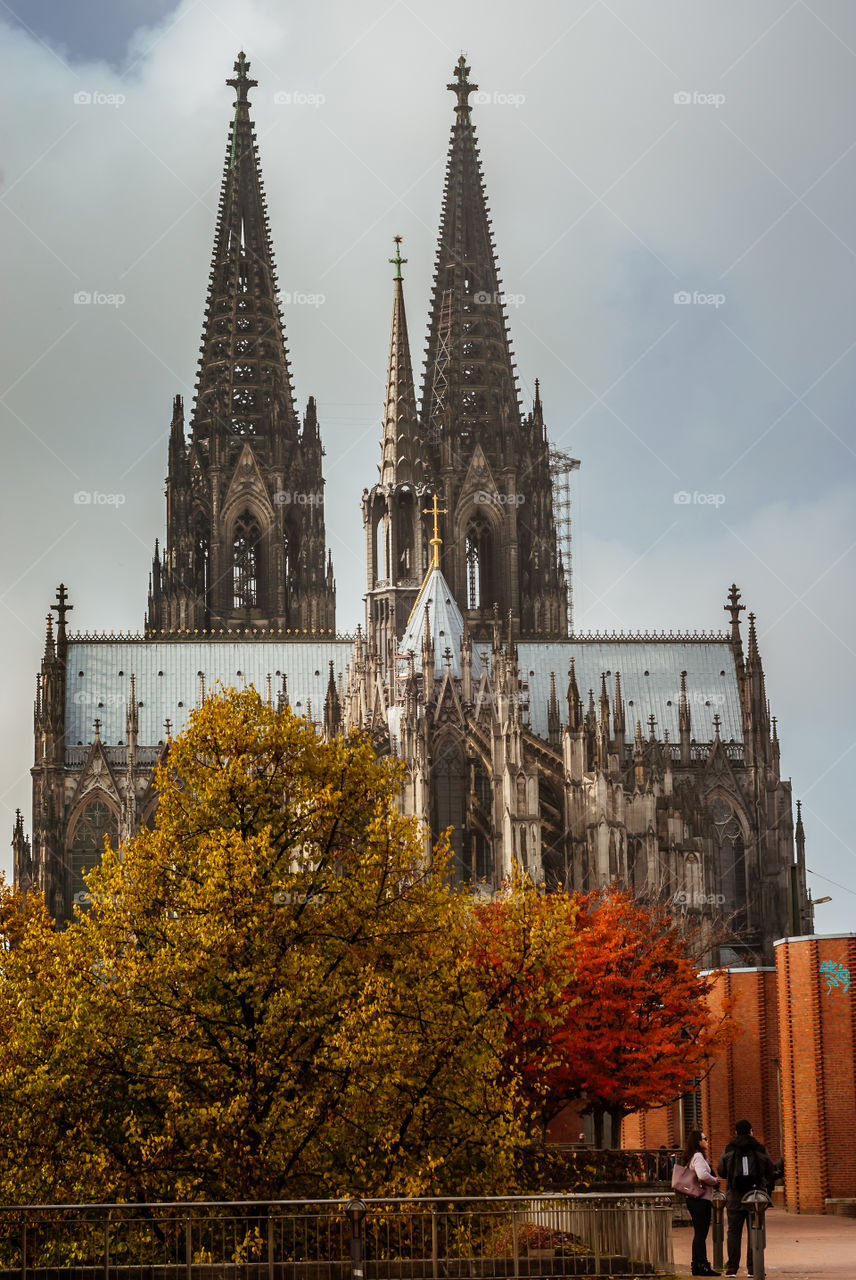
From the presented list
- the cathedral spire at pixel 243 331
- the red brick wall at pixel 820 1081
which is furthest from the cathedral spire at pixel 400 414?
the red brick wall at pixel 820 1081

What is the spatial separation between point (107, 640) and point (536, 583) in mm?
21488

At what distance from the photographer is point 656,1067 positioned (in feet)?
150

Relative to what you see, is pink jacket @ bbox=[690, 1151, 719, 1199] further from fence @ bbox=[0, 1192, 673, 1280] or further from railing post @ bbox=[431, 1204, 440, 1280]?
railing post @ bbox=[431, 1204, 440, 1280]

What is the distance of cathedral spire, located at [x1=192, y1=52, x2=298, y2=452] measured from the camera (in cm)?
10531

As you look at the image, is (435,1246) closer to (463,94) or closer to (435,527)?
(435,527)

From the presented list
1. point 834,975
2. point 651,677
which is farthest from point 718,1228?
point 651,677

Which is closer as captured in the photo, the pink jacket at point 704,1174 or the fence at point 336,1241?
the fence at point 336,1241

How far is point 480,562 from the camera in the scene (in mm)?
101625

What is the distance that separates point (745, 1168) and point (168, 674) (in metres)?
71.2

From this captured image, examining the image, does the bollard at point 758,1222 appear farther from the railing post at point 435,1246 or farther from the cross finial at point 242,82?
the cross finial at point 242,82

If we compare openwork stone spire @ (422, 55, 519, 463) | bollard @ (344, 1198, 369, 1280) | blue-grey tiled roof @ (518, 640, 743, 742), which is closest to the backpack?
bollard @ (344, 1198, 369, 1280)

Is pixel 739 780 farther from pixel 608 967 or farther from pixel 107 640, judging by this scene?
pixel 608 967

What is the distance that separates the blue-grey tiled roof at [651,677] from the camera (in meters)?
94.0

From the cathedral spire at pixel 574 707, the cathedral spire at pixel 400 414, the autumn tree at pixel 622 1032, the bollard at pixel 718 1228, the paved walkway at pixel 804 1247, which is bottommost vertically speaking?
the paved walkway at pixel 804 1247
